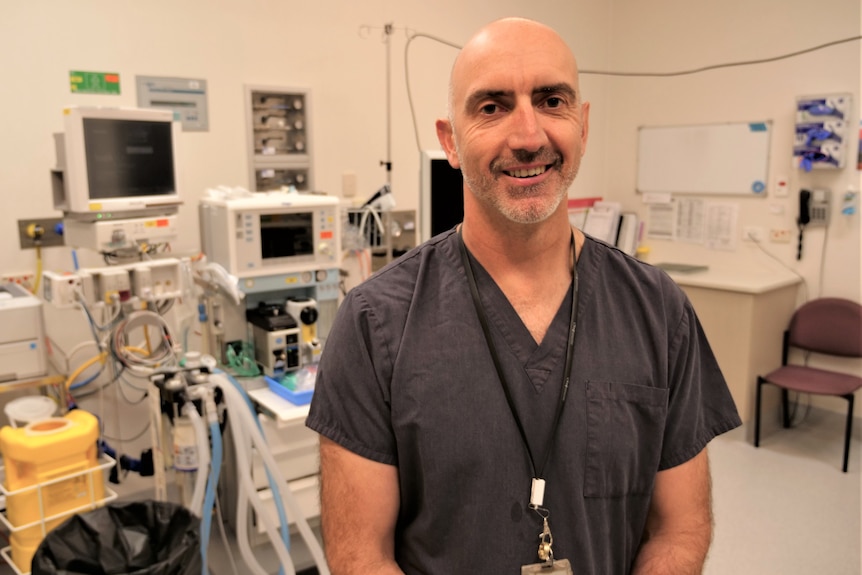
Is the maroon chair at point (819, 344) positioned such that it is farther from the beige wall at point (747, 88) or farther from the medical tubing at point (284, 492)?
the medical tubing at point (284, 492)

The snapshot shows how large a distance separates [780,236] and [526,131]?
3.81m

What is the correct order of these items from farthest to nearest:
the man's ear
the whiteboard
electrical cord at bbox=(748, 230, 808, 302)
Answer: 1. the whiteboard
2. electrical cord at bbox=(748, 230, 808, 302)
3. the man's ear

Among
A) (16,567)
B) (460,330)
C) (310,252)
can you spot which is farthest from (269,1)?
(460,330)

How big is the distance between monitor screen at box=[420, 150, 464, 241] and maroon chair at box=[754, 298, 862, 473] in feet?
6.87

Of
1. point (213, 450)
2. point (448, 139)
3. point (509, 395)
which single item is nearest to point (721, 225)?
point (213, 450)

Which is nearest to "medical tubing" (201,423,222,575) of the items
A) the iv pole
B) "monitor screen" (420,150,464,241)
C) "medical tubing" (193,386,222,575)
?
"medical tubing" (193,386,222,575)

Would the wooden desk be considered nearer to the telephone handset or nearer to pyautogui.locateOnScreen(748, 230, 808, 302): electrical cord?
pyautogui.locateOnScreen(748, 230, 808, 302): electrical cord

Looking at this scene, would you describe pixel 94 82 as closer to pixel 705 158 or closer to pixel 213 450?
pixel 213 450

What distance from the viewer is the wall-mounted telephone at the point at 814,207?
406 centimetres

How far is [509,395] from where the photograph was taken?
109 cm

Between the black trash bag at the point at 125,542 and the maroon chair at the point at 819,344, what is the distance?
9.95ft

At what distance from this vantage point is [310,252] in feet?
9.25

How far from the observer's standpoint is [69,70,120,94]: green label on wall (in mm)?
2945

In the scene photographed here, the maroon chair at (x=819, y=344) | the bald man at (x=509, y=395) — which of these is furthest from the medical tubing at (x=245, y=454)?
the maroon chair at (x=819, y=344)
